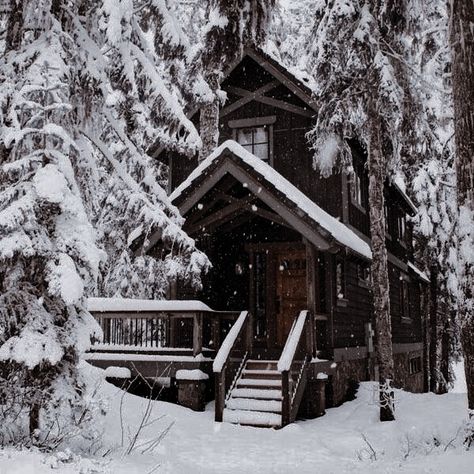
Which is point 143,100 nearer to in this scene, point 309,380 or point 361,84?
point 361,84

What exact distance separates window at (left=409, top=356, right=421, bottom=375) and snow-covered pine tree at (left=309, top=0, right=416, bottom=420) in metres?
15.4

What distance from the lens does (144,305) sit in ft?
43.5

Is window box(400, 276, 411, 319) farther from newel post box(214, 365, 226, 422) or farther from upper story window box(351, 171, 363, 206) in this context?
newel post box(214, 365, 226, 422)

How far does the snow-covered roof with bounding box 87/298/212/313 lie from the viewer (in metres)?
12.9

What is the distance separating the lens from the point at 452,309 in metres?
25.7

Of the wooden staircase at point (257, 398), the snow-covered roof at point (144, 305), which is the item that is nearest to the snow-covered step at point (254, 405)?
the wooden staircase at point (257, 398)

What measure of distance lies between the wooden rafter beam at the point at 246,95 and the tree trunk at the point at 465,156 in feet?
28.2

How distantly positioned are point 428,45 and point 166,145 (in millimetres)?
8432

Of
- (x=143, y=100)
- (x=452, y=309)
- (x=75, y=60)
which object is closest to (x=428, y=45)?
(x=143, y=100)

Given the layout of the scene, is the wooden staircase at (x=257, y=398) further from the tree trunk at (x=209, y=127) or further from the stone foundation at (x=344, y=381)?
the tree trunk at (x=209, y=127)

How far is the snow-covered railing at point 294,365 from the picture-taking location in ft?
36.7

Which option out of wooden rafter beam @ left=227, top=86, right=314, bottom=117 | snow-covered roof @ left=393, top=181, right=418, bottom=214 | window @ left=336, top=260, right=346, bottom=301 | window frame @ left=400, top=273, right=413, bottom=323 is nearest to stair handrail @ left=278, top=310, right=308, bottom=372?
window @ left=336, top=260, right=346, bottom=301

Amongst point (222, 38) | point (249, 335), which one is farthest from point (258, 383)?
point (222, 38)

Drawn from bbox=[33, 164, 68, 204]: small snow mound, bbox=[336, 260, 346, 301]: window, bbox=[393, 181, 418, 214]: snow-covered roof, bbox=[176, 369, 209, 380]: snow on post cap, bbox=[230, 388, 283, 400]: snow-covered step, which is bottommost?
bbox=[230, 388, 283, 400]: snow-covered step
